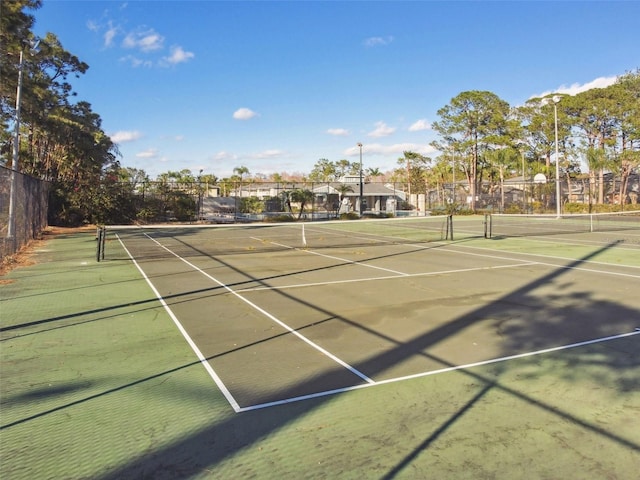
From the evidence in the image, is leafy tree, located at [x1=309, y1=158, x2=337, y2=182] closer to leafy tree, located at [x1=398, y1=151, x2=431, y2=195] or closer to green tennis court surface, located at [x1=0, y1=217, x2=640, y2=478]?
leafy tree, located at [x1=398, y1=151, x2=431, y2=195]

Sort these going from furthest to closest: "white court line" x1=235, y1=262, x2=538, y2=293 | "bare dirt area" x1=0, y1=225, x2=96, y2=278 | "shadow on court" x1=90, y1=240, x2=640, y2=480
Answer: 1. "bare dirt area" x1=0, y1=225, x2=96, y2=278
2. "white court line" x1=235, y1=262, x2=538, y2=293
3. "shadow on court" x1=90, y1=240, x2=640, y2=480

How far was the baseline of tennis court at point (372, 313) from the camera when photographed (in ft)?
18.0

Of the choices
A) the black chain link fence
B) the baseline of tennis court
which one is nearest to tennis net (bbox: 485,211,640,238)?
the baseline of tennis court

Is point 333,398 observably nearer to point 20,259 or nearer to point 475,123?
point 20,259

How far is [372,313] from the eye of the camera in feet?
26.7

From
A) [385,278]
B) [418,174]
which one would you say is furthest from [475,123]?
[385,278]

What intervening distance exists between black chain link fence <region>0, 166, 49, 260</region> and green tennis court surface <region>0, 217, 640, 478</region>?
4.12m

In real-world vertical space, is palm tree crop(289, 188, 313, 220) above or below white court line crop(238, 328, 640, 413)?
above

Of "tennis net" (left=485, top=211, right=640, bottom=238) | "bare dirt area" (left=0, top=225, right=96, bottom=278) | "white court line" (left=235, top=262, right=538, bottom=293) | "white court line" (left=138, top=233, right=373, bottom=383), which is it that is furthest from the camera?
"tennis net" (left=485, top=211, right=640, bottom=238)

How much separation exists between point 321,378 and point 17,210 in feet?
54.9

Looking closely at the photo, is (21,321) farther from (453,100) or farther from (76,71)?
(453,100)

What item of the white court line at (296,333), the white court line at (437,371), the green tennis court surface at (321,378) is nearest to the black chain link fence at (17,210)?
the green tennis court surface at (321,378)

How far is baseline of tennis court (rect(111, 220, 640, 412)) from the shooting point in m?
5.48

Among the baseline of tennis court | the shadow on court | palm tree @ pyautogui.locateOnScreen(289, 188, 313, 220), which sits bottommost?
the shadow on court
